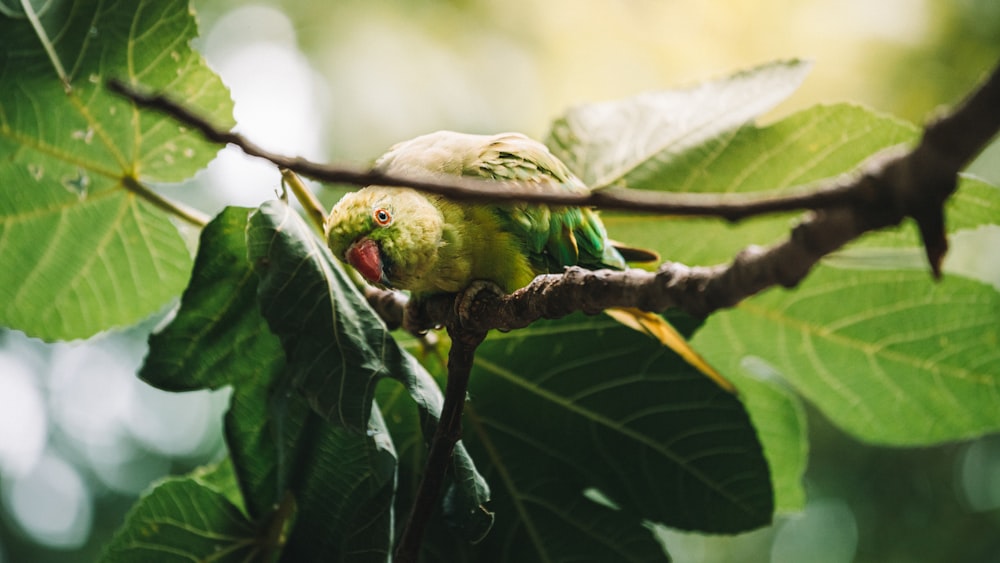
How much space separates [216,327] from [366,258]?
39 cm

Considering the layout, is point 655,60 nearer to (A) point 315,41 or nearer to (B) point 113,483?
(A) point 315,41

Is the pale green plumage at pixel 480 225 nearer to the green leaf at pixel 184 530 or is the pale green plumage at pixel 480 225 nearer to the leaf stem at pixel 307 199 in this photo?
the leaf stem at pixel 307 199

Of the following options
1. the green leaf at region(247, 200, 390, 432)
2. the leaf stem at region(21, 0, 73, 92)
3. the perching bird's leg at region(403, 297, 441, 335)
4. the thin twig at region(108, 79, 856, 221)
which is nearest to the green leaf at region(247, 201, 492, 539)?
the green leaf at region(247, 200, 390, 432)

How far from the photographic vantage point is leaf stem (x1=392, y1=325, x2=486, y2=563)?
1.40 m

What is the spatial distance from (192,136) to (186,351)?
540 mm

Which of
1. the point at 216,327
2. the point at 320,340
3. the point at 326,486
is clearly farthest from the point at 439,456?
the point at 216,327

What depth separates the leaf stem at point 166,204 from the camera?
6.24 ft

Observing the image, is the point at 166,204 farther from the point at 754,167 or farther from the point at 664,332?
the point at 754,167

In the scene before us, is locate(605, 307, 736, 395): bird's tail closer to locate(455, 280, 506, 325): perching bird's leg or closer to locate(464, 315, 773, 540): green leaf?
locate(464, 315, 773, 540): green leaf

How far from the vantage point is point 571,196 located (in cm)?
72

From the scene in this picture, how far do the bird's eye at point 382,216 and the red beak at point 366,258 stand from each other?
0.17 ft

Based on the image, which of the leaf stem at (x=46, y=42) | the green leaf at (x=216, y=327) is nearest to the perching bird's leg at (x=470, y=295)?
the green leaf at (x=216, y=327)

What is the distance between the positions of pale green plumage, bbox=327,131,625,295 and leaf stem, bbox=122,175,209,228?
39 cm

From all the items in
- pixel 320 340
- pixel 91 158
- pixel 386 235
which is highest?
pixel 91 158
